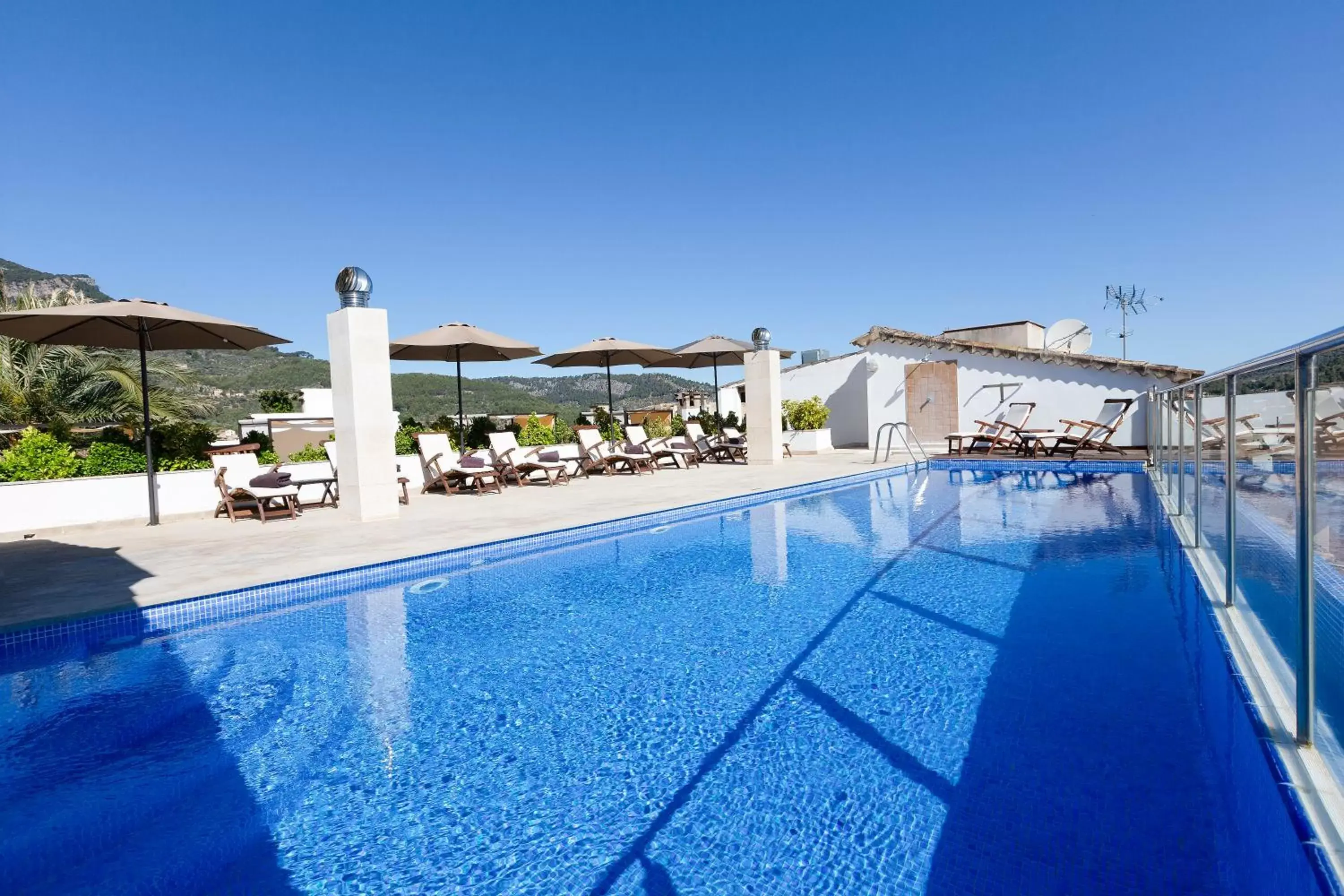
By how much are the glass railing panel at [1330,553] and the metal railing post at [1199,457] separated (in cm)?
291

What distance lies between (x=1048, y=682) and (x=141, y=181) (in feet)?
58.2

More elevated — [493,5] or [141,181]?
[493,5]

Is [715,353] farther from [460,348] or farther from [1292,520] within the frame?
Result: [1292,520]

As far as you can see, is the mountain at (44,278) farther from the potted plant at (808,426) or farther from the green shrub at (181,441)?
the potted plant at (808,426)

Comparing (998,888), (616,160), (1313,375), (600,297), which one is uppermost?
(616,160)

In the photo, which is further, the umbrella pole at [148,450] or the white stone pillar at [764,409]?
the white stone pillar at [764,409]

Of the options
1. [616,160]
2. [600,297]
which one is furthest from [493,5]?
[600,297]

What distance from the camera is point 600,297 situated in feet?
87.1

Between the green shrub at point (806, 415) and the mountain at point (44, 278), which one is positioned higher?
the mountain at point (44, 278)

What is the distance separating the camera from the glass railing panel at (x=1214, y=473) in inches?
137

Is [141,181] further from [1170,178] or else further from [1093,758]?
[1170,178]

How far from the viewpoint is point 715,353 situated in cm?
1543

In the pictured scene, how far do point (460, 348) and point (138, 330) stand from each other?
4.42 metres

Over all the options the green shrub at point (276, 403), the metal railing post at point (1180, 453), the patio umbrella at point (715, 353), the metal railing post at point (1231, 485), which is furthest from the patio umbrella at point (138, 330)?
the green shrub at point (276, 403)
